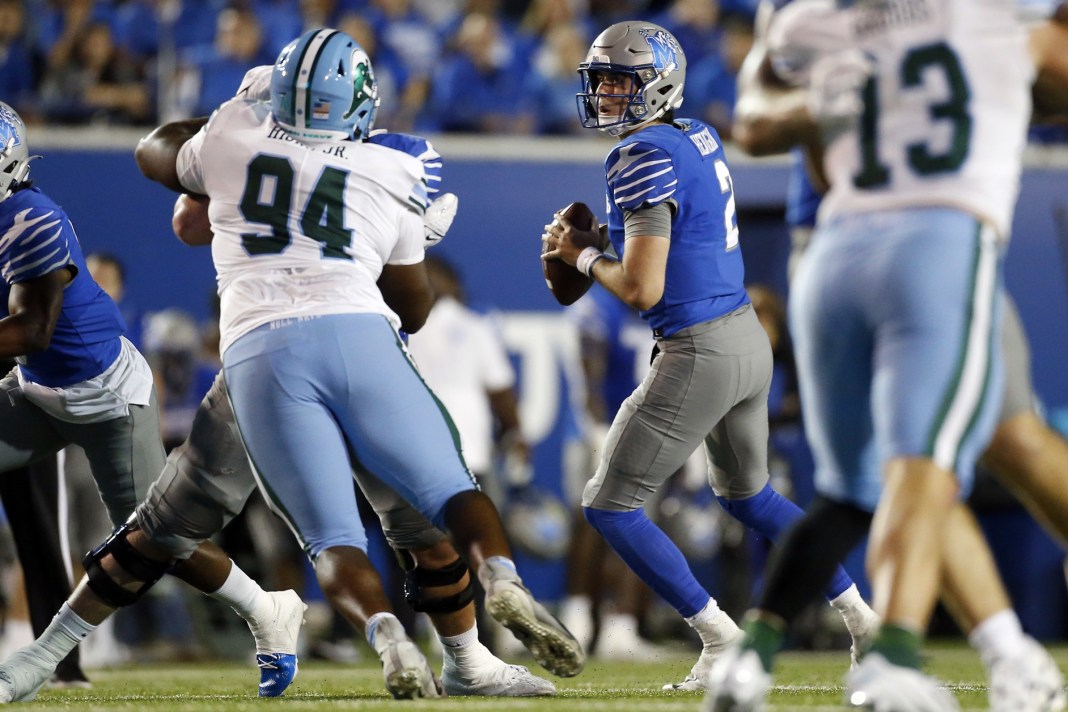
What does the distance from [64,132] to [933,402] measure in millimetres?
7047

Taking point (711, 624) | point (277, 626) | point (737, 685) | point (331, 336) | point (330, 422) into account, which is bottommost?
point (277, 626)

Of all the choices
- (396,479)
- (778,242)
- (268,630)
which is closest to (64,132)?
(778,242)

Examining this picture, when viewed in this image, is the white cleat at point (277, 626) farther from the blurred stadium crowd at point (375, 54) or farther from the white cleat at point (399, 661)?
the blurred stadium crowd at point (375, 54)

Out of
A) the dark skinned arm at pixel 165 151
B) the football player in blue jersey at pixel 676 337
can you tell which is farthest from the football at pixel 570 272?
the dark skinned arm at pixel 165 151

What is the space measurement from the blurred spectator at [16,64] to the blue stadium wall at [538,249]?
66 cm

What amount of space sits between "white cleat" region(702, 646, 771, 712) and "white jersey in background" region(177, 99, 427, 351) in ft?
5.01

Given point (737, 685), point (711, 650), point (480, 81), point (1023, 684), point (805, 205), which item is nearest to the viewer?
point (737, 685)

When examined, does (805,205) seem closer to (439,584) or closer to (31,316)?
(439,584)

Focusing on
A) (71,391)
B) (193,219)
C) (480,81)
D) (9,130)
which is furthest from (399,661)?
(480,81)

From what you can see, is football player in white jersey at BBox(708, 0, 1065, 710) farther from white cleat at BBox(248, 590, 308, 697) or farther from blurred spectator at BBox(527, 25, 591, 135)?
blurred spectator at BBox(527, 25, 591, 135)

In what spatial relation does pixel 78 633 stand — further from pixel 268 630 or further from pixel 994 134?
pixel 994 134

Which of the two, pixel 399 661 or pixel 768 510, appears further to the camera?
pixel 768 510

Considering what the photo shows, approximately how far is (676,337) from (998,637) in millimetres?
1766

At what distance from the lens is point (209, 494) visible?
4.44m
